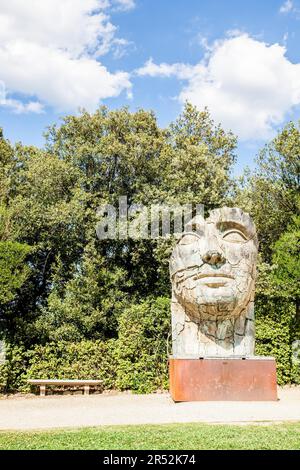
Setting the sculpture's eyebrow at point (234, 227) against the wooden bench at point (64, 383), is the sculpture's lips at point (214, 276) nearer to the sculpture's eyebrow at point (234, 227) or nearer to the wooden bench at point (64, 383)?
the sculpture's eyebrow at point (234, 227)

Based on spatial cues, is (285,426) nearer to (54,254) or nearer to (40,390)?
(40,390)

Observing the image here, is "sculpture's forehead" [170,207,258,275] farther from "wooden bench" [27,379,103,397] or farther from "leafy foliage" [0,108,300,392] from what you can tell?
"wooden bench" [27,379,103,397]

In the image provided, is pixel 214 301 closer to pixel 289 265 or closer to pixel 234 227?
pixel 234 227

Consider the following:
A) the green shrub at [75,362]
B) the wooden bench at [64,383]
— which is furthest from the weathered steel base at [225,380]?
the green shrub at [75,362]

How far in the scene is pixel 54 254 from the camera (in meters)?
19.3

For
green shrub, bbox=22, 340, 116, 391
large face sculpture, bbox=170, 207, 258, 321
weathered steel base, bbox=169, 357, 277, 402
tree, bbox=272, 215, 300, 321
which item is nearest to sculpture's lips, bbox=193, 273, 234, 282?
large face sculpture, bbox=170, 207, 258, 321

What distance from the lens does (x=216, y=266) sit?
409 inches

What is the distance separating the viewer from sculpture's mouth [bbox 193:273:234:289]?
10.3 metres

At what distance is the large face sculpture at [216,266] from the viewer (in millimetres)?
10305

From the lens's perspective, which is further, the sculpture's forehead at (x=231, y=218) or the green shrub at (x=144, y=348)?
the green shrub at (x=144, y=348)

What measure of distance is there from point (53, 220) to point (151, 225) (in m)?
3.75

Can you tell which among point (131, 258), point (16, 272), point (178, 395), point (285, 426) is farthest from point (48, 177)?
point (285, 426)

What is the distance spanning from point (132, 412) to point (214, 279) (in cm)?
322

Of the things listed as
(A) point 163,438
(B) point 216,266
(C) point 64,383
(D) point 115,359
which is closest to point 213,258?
(B) point 216,266
